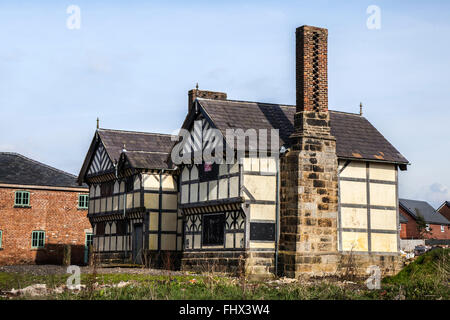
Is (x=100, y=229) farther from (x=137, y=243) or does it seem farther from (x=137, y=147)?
(x=137, y=147)

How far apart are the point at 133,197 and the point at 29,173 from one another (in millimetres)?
12026

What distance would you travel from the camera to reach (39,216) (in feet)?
132

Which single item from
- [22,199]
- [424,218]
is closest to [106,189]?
[22,199]

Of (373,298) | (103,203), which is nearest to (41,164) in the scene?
(103,203)

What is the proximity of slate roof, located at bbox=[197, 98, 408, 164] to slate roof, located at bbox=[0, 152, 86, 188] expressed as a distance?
17.5m

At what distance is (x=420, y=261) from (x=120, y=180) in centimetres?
1786

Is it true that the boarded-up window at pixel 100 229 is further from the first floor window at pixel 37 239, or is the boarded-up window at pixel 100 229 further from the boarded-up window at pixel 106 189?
the first floor window at pixel 37 239

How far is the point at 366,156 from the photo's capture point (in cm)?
2653

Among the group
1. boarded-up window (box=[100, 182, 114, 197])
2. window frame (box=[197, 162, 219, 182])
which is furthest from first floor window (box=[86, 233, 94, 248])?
window frame (box=[197, 162, 219, 182])

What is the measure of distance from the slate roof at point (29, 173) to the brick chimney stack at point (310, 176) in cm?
2056

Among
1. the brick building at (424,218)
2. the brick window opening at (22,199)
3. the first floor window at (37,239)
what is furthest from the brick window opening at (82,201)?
the brick building at (424,218)

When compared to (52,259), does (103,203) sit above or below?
above
